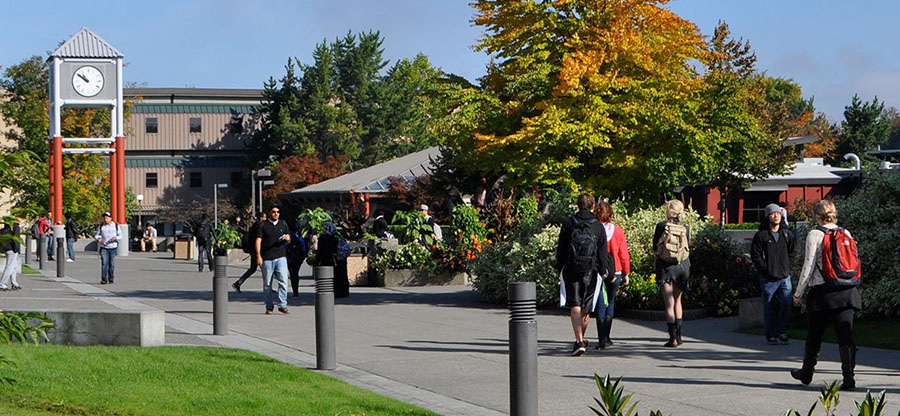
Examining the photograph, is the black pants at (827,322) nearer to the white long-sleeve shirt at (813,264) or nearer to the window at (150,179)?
the white long-sleeve shirt at (813,264)

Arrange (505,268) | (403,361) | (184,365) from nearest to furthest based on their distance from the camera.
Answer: (184,365)
(403,361)
(505,268)

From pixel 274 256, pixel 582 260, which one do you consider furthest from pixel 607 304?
pixel 274 256

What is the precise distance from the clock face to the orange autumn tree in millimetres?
35108

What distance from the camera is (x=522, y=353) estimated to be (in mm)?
7043

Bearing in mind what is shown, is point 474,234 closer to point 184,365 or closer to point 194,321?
point 194,321

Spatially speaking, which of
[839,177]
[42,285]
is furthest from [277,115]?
[42,285]

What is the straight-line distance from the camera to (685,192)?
58062 mm

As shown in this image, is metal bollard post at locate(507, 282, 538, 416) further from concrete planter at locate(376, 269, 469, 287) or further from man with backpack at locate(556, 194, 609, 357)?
concrete planter at locate(376, 269, 469, 287)

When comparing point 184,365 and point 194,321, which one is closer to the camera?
point 184,365

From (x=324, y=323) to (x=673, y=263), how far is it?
4.32 m

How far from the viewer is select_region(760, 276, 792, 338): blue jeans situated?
1299cm

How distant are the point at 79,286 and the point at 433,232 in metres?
8.20

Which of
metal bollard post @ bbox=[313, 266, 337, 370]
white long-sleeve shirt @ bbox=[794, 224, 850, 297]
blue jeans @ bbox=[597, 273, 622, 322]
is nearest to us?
white long-sleeve shirt @ bbox=[794, 224, 850, 297]

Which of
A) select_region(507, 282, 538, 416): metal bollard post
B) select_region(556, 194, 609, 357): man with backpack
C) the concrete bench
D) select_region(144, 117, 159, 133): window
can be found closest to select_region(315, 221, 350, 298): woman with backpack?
the concrete bench
